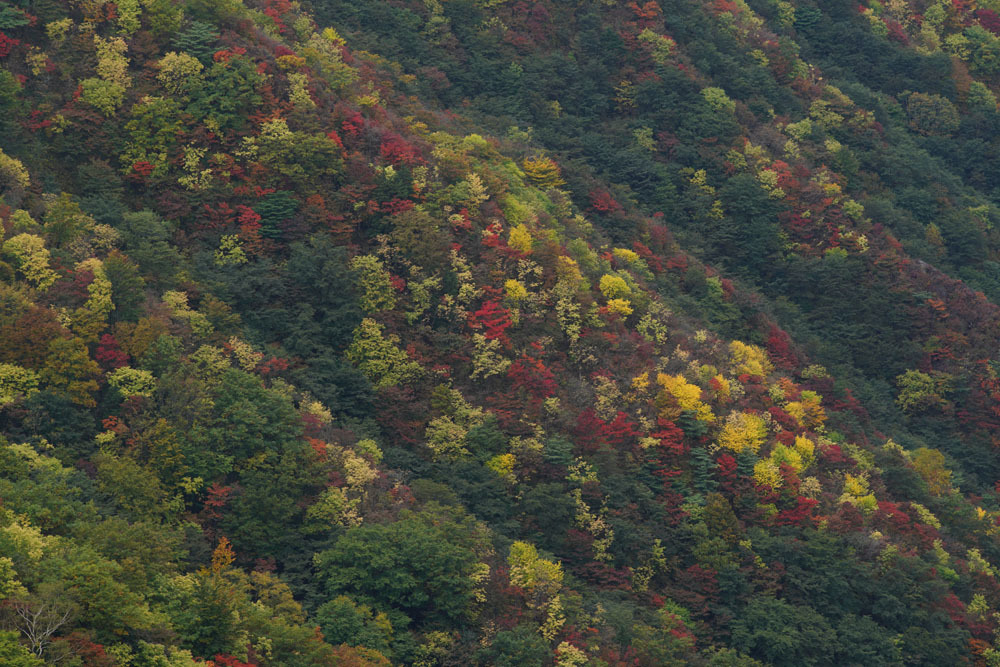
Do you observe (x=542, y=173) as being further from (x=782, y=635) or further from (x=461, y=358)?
(x=782, y=635)

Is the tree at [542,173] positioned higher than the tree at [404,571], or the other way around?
the tree at [542,173]

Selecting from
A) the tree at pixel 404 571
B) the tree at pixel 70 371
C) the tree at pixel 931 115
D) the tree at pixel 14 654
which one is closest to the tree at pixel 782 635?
the tree at pixel 404 571

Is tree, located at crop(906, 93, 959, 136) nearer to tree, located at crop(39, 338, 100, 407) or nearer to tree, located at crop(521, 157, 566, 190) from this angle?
tree, located at crop(521, 157, 566, 190)

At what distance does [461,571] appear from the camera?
63.4 metres

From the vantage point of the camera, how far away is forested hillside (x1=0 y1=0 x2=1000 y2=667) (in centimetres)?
6119

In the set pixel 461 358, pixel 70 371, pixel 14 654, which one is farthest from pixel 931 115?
pixel 14 654

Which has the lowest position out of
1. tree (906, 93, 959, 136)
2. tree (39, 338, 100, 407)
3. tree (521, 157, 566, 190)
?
tree (39, 338, 100, 407)

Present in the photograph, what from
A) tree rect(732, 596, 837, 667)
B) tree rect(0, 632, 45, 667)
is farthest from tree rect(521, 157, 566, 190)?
tree rect(0, 632, 45, 667)

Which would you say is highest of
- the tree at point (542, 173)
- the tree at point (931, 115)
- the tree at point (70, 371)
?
the tree at point (931, 115)

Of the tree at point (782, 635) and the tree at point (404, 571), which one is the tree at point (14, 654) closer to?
the tree at point (404, 571)

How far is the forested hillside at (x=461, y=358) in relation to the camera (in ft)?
201

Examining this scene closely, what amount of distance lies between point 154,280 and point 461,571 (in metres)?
24.9

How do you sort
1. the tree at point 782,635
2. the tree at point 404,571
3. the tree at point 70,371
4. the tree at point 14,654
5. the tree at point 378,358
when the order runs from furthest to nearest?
the tree at point 378,358
the tree at point 782,635
the tree at point 70,371
the tree at point 404,571
the tree at point 14,654

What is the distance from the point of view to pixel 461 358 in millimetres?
77250
